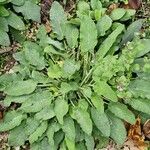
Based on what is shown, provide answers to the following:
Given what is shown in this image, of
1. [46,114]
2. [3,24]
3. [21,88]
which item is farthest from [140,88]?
[3,24]

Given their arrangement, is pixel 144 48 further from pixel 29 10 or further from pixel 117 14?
pixel 29 10

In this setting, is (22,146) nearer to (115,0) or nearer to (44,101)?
(44,101)

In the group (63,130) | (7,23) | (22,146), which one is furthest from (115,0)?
(22,146)

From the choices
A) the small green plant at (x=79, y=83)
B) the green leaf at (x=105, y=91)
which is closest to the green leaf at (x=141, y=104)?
the small green plant at (x=79, y=83)

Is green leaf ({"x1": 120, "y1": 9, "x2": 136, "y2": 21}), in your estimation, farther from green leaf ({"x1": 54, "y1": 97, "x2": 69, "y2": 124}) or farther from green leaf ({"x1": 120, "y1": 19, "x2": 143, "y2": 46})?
green leaf ({"x1": 54, "y1": 97, "x2": 69, "y2": 124})

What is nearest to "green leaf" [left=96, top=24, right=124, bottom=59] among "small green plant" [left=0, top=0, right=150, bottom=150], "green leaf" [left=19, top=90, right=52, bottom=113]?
"small green plant" [left=0, top=0, right=150, bottom=150]

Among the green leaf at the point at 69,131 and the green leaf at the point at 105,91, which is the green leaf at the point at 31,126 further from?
the green leaf at the point at 105,91

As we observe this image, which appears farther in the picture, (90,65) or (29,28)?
(29,28)
